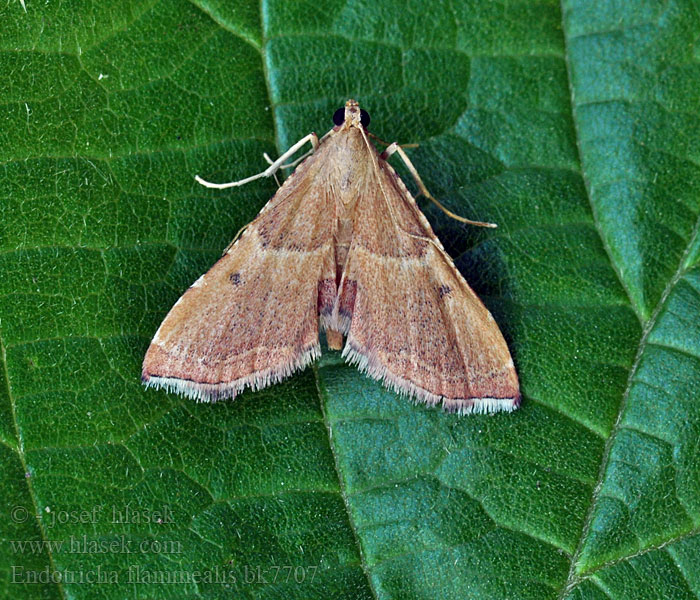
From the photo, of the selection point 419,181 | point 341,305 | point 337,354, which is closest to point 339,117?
point 419,181

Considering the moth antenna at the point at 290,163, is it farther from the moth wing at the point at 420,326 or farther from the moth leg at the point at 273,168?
the moth wing at the point at 420,326

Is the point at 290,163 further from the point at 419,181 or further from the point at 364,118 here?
the point at 419,181

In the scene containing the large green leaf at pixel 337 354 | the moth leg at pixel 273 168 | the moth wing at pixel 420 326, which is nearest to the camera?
the large green leaf at pixel 337 354

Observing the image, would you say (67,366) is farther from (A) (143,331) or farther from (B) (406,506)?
(B) (406,506)

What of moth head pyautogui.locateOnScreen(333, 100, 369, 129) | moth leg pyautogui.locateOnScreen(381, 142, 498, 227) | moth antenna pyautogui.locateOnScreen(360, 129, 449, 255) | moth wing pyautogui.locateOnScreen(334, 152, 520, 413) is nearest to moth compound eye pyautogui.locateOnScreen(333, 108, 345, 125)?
moth head pyautogui.locateOnScreen(333, 100, 369, 129)

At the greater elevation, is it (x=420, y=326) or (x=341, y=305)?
(x=341, y=305)

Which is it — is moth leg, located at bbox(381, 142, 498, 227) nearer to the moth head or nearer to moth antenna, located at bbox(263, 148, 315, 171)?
the moth head

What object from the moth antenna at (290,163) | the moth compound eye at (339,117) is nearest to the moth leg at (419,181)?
the moth compound eye at (339,117)
